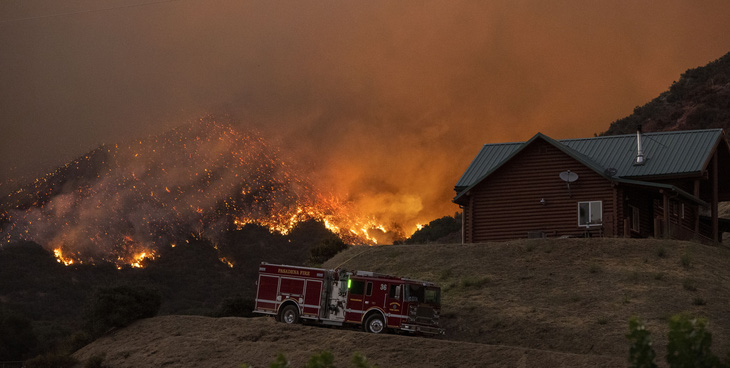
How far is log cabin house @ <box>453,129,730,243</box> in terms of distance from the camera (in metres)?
49.5

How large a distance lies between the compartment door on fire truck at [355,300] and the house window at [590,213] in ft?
57.4

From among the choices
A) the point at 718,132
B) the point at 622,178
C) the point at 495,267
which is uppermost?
the point at 718,132

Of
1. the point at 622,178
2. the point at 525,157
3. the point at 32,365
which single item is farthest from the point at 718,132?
the point at 32,365

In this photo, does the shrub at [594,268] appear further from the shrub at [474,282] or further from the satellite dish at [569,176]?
the satellite dish at [569,176]

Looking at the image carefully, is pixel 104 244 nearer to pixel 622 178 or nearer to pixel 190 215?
pixel 190 215

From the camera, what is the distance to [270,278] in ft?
128

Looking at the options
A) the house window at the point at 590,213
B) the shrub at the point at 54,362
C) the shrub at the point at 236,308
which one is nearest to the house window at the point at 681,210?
the house window at the point at 590,213

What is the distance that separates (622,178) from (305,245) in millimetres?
89948

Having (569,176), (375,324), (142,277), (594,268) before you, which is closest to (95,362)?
(375,324)

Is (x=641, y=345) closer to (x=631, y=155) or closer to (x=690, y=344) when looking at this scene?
(x=690, y=344)

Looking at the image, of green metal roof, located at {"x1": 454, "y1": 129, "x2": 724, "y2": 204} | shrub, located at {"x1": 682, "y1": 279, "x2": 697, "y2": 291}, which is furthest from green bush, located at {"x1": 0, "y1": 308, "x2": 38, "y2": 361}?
shrub, located at {"x1": 682, "y1": 279, "x2": 697, "y2": 291}

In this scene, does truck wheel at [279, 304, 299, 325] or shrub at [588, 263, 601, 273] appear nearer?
truck wheel at [279, 304, 299, 325]

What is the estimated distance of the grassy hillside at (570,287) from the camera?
116 feet

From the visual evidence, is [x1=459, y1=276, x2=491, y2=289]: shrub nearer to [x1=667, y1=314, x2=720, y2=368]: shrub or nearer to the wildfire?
[x1=667, y1=314, x2=720, y2=368]: shrub
